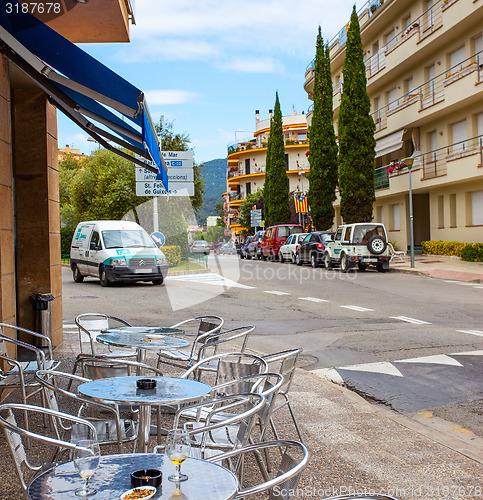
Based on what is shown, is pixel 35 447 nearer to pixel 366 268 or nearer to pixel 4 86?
pixel 4 86

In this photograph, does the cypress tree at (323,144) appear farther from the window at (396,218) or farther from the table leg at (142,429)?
the table leg at (142,429)

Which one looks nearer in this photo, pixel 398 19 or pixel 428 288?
pixel 428 288

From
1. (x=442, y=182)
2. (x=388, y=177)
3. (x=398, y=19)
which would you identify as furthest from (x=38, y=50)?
(x=398, y=19)

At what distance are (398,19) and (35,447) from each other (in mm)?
33822

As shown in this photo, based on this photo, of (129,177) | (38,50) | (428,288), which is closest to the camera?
(38,50)

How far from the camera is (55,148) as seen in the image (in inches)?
340

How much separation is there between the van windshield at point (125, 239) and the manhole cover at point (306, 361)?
12.5 metres

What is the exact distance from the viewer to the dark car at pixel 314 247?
26.9 metres

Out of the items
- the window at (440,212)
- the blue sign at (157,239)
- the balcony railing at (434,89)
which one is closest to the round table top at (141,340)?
the blue sign at (157,239)

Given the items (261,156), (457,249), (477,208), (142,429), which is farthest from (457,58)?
(261,156)

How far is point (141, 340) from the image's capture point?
5.37m

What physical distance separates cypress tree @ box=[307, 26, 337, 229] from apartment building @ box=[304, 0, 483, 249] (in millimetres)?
2723

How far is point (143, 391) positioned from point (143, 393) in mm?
57

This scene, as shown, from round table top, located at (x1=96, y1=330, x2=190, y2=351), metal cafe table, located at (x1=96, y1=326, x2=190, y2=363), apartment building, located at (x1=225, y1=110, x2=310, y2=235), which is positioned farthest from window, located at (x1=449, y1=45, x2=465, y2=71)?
apartment building, located at (x1=225, y1=110, x2=310, y2=235)
